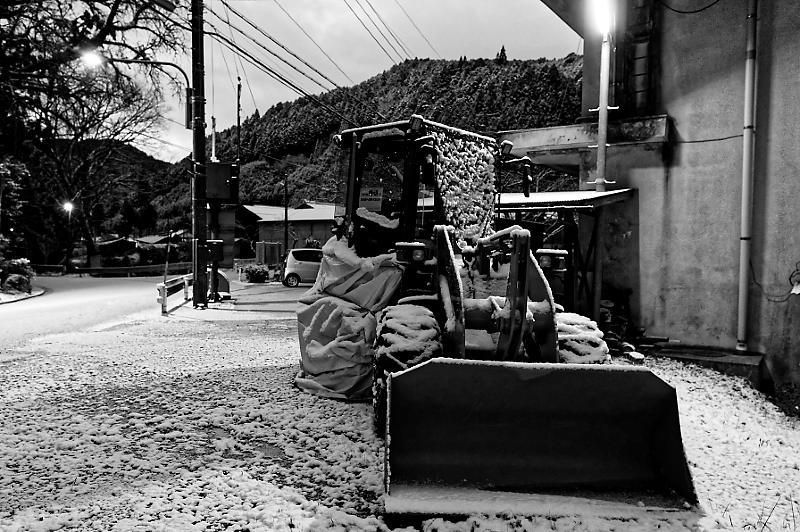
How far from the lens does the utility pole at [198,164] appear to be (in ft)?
43.8

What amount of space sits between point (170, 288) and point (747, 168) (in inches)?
609

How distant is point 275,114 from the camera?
123m

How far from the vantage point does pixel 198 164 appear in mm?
13188

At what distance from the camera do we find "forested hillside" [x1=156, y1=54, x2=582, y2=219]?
71188 millimetres

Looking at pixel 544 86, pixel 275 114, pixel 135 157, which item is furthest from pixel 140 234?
pixel 275 114

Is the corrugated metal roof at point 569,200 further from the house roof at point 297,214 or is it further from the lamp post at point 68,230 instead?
the house roof at point 297,214

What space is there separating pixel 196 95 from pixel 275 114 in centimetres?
11638

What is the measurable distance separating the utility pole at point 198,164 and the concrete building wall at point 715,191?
31.8ft

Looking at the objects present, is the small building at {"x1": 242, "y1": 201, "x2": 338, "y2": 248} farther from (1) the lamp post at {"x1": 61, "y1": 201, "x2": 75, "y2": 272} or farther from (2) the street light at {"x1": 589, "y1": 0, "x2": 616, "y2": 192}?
(2) the street light at {"x1": 589, "y1": 0, "x2": 616, "y2": 192}

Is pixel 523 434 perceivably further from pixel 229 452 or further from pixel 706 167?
pixel 706 167

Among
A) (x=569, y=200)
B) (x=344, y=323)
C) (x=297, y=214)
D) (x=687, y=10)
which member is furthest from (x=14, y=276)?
(x=297, y=214)

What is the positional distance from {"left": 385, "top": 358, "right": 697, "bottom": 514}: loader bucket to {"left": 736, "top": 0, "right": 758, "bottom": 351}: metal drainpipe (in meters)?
5.58

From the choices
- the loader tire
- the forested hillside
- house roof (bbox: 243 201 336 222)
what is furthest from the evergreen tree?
the loader tire

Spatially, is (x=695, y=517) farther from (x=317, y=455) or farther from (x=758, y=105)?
(x=758, y=105)
